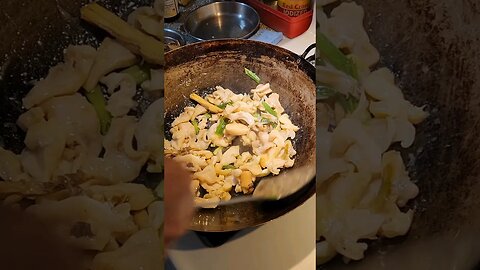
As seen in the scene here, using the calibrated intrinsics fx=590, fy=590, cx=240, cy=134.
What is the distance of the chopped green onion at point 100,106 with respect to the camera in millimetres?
641

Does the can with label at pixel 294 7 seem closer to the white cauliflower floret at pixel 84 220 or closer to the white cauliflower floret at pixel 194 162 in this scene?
the white cauliflower floret at pixel 194 162

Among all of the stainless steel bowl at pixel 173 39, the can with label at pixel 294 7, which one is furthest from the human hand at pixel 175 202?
the can with label at pixel 294 7

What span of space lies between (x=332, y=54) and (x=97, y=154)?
29 cm

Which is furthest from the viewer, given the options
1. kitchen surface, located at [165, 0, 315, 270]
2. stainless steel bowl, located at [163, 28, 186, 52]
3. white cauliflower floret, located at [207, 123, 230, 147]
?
stainless steel bowl, located at [163, 28, 186, 52]

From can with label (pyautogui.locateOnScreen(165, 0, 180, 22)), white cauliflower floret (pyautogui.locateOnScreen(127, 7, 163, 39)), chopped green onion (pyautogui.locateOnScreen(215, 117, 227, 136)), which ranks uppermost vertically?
white cauliflower floret (pyautogui.locateOnScreen(127, 7, 163, 39))

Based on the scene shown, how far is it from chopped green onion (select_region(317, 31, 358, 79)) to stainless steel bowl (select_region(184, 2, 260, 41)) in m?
0.60

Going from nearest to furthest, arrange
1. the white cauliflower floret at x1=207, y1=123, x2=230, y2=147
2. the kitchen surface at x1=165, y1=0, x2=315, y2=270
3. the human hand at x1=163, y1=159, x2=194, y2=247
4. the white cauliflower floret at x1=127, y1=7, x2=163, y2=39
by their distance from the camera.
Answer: the white cauliflower floret at x1=127, y1=7, x2=163, y2=39 → the human hand at x1=163, y1=159, x2=194, y2=247 → the kitchen surface at x1=165, y1=0, x2=315, y2=270 → the white cauliflower floret at x1=207, y1=123, x2=230, y2=147

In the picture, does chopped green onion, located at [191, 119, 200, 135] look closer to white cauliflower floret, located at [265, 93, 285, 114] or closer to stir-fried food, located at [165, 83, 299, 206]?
stir-fried food, located at [165, 83, 299, 206]

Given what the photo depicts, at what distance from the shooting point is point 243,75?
3.81 feet

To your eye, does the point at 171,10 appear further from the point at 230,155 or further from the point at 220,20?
the point at 230,155

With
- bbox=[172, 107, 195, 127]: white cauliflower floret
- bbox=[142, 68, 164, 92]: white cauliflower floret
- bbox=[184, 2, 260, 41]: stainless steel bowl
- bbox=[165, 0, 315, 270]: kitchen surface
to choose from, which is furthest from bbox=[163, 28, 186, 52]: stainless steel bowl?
bbox=[142, 68, 164, 92]: white cauliflower floret

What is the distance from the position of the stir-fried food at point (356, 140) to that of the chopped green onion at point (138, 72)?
0.19m

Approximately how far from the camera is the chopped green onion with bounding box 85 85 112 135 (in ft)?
2.10

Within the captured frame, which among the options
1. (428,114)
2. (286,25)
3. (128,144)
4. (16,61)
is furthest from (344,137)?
(286,25)
